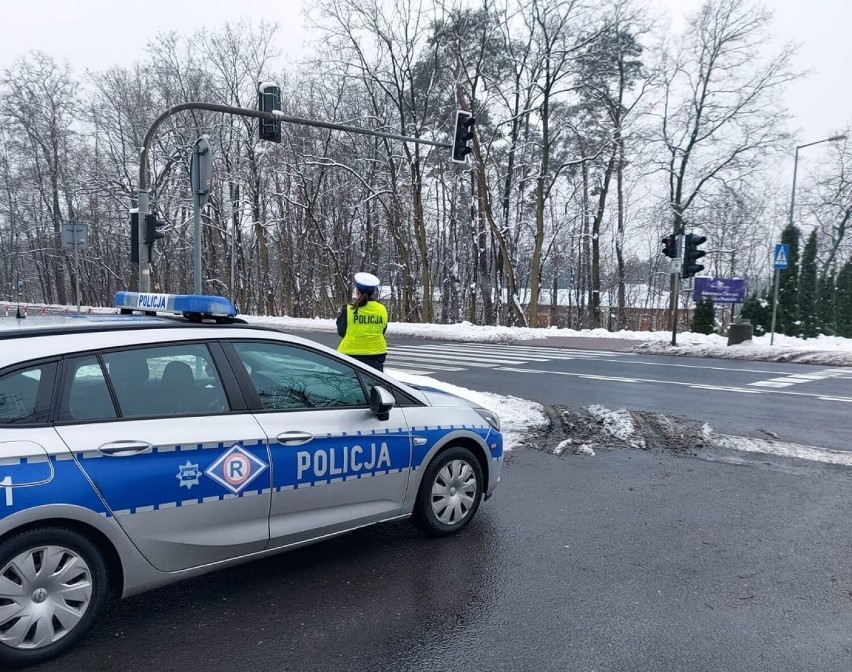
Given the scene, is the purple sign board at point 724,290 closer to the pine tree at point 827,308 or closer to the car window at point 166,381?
the pine tree at point 827,308

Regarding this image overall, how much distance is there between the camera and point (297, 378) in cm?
387

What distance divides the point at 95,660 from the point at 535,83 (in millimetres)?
29932

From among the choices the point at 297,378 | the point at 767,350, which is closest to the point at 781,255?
the point at 767,350

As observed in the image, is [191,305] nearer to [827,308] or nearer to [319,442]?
[319,442]

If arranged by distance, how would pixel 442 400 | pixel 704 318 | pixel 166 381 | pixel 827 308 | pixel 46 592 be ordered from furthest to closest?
pixel 827 308, pixel 704 318, pixel 442 400, pixel 166 381, pixel 46 592

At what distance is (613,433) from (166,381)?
19.1 feet

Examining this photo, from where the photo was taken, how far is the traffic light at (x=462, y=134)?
607 inches

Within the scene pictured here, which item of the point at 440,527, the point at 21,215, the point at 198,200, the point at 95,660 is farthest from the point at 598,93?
the point at 21,215

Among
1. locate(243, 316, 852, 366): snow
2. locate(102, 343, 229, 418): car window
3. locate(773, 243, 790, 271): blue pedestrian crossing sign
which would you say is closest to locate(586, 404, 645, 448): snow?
locate(102, 343, 229, 418): car window

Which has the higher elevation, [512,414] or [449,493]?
[449,493]

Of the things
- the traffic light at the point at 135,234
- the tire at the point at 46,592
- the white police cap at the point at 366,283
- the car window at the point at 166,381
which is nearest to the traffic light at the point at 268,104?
the traffic light at the point at 135,234

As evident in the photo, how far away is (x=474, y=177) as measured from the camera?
31.0 metres

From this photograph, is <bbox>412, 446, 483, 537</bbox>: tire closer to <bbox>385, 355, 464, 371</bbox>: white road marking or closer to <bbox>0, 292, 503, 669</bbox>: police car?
<bbox>0, 292, 503, 669</bbox>: police car

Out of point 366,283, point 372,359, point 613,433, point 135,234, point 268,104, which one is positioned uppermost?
point 268,104
